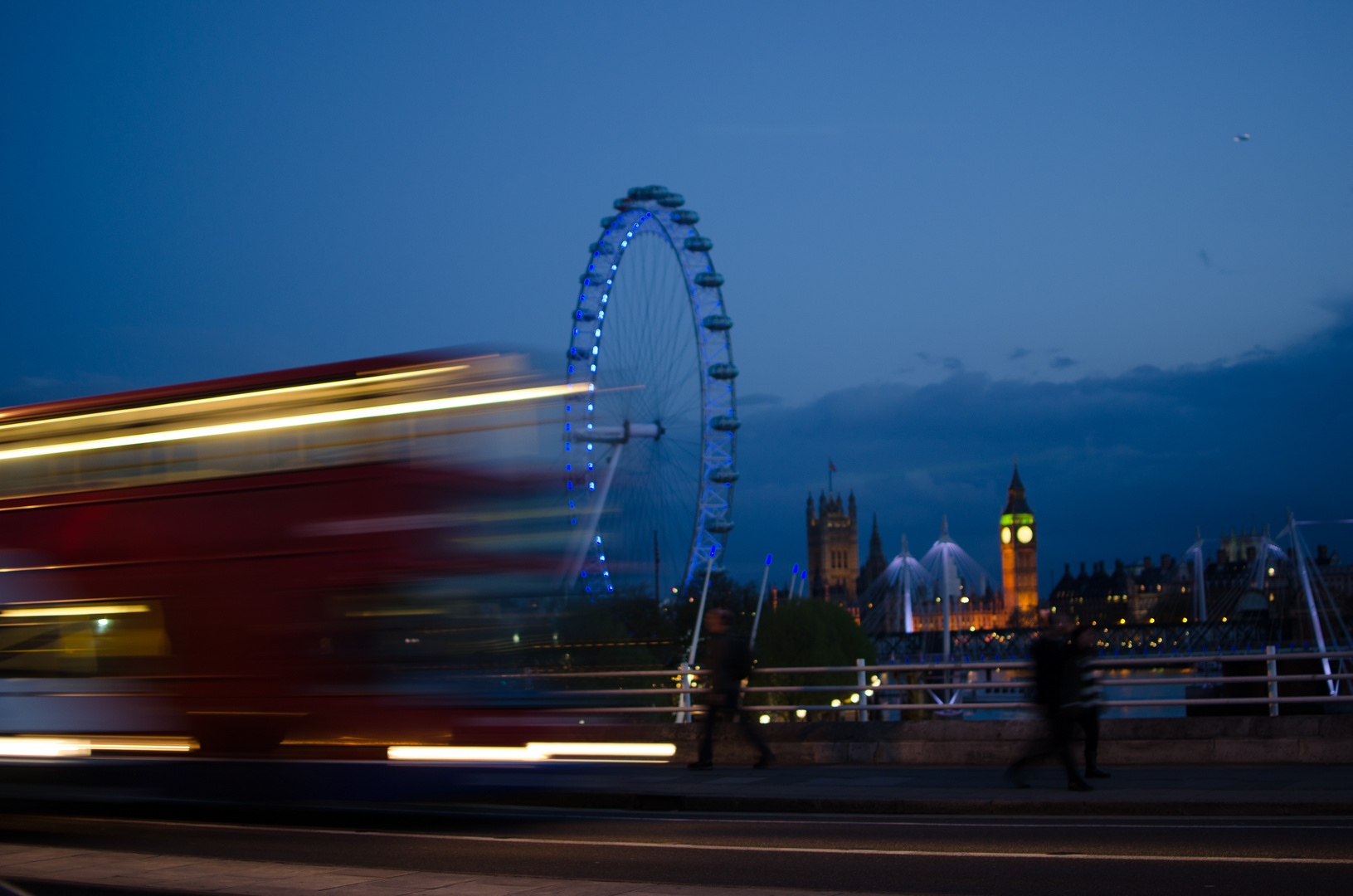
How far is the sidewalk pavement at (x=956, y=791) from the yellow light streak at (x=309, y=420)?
3.11 meters

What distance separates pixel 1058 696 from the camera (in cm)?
1234

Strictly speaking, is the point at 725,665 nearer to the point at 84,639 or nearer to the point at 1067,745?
the point at 1067,745

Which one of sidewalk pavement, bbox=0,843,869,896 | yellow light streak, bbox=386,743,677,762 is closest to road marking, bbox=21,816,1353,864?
yellow light streak, bbox=386,743,677,762

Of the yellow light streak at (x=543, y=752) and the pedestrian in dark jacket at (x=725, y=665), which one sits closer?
the yellow light streak at (x=543, y=752)

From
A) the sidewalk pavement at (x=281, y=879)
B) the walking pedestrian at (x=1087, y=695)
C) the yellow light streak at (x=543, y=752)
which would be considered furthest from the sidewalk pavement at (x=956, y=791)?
the sidewalk pavement at (x=281, y=879)

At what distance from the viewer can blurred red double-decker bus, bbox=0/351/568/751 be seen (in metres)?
10.4

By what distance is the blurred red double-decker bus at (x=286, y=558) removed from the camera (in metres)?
10.4

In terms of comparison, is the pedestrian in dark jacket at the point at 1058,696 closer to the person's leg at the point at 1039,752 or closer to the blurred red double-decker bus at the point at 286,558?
the person's leg at the point at 1039,752

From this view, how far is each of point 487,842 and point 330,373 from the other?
4042mm

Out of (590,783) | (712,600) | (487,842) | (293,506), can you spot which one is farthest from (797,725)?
(712,600)

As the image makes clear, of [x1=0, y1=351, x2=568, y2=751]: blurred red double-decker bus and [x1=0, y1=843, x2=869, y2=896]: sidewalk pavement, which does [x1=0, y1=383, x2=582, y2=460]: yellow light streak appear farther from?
[x1=0, y1=843, x2=869, y2=896]: sidewalk pavement

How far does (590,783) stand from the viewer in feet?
46.4

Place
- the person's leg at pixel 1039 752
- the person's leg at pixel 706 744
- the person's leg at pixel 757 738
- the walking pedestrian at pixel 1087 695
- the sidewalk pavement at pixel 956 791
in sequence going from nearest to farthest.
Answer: the sidewalk pavement at pixel 956 791, the person's leg at pixel 1039 752, the walking pedestrian at pixel 1087 695, the person's leg at pixel 757 738, the person's leg at pixel 706 744

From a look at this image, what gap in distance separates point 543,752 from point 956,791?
4.21 m
